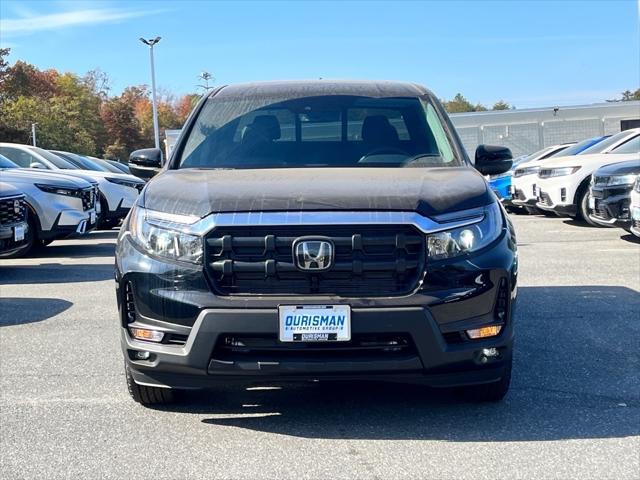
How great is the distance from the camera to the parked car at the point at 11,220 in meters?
9.22

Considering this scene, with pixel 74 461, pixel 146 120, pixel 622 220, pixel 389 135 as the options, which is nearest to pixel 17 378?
pixel 74 461

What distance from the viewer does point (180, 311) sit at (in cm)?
372

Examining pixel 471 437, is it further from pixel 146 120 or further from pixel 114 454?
pixel 146 120

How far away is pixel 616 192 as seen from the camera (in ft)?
35.5

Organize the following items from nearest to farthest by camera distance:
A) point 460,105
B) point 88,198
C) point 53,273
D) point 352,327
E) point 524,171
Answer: point 352,327 < point 53,273 < point 88,198 < point 524,171 < point 460,105

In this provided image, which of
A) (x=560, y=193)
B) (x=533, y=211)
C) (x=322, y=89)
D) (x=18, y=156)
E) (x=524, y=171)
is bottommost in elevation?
(x=533, y=211)

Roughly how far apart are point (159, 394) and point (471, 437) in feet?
5.48

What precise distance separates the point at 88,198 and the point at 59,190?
526 millimetres

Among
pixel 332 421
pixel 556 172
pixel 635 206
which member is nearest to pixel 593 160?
pixel 556 172

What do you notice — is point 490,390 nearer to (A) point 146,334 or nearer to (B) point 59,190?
(A) point 146,334

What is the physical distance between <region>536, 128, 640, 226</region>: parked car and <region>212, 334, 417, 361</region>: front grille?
1038 cm

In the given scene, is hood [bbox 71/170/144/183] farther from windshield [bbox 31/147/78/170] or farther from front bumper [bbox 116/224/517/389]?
front bumper [bbox 116/224/517/389]

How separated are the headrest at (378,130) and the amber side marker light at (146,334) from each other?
1996 mm

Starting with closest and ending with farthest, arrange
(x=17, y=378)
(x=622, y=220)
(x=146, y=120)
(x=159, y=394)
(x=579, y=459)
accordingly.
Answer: (x=579, y=459)
(x=159, y=394)
(x=17, y=378)
(x=622, y=220)
(x=146, y=120)
